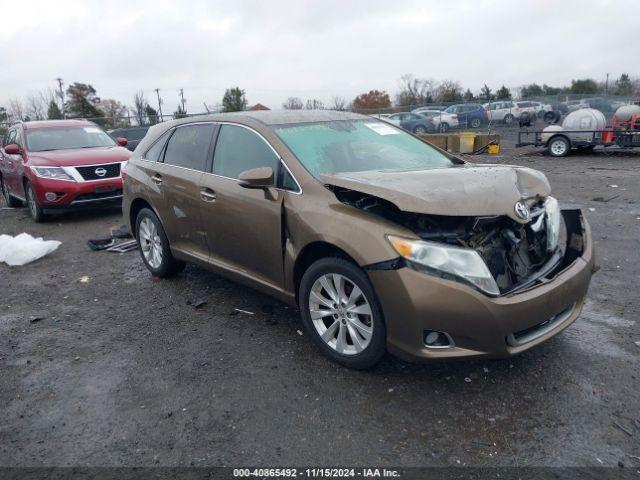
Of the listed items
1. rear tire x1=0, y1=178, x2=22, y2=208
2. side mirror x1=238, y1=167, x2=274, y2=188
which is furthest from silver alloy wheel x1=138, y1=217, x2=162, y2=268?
rear tire x1=0, y1=178, x2=22, y2=208

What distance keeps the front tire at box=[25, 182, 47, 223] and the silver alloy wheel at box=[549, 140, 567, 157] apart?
14104 millimetres

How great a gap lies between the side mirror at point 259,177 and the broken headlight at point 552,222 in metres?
1.93

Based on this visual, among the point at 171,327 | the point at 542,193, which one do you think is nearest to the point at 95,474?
the point at 171,327

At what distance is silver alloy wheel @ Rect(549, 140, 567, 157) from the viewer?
15547mm

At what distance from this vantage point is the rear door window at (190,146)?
4.54 metres

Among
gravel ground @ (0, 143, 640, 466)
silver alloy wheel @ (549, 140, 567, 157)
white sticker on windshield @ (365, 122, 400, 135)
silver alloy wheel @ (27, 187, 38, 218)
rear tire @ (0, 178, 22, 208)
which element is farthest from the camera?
silver alloy wheel @ (549, 140, 567, 157)

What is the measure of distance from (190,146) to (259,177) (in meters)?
1.51

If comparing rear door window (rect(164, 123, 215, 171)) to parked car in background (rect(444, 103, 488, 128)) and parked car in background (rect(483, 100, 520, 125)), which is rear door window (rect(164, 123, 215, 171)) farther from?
parked car in background (rect(483, 100, 520, 125))

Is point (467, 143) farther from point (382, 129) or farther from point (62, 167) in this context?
point (382, 129)

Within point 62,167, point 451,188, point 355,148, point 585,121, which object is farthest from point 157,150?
point 585,121

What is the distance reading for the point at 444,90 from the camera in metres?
58.7

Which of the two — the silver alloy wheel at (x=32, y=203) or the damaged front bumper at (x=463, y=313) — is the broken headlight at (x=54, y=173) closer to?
the silver alloy wheel at (x=32, y=203)

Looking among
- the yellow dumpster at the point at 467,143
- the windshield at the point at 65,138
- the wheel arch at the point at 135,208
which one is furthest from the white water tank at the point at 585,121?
the wheel arch at the point at 135,208

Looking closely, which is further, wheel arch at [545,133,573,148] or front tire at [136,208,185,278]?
wheel arch at [545,133,573,148]
